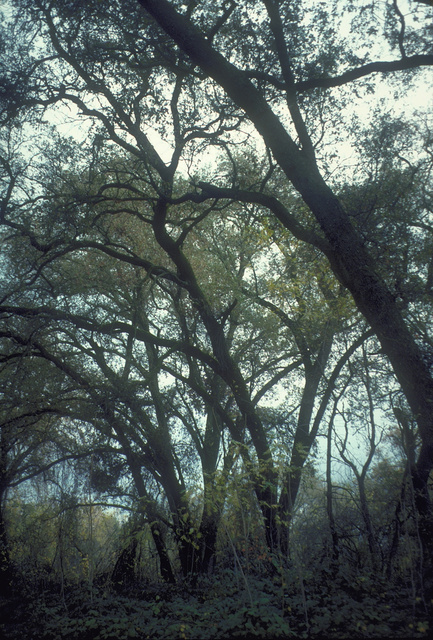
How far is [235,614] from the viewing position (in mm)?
4602

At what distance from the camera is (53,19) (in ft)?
28.6

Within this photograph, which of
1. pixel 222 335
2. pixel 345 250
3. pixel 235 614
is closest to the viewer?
pixel 235 614

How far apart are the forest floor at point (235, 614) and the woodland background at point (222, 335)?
41 millimetres

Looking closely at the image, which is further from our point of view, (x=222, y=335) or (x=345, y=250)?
(x=222, y=335)

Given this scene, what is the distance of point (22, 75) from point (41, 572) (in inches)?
413

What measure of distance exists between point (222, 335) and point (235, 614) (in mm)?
4820

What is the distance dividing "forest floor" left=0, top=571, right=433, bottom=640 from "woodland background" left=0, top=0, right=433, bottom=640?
41 mm

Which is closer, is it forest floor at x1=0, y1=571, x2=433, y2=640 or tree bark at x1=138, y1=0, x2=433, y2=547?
forest floor at x1=0, y1=571, x2=433, y2=640

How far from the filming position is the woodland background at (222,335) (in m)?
5.21

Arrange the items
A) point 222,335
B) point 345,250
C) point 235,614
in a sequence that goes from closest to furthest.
A: point 235,614 → point 345,250 → point 222,335

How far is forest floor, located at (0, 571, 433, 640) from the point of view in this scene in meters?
3.88

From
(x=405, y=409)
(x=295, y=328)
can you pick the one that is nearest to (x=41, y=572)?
(x=295, y=328)

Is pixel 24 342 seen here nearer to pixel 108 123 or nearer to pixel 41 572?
pixel 108 123

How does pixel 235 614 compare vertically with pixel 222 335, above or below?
below
